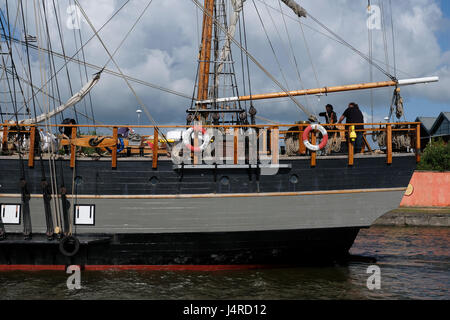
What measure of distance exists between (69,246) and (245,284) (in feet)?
14.4

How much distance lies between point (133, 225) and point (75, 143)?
247 centimetres

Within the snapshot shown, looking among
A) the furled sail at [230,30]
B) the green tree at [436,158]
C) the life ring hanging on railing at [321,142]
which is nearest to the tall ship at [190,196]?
the life ring hanging on railing at [321,142]

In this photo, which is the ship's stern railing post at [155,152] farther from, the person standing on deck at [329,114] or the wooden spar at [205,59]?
the wooden spar at [205,59]

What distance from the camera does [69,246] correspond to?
10836 millimetres

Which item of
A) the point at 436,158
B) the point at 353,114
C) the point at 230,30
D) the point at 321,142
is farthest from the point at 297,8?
the point at 436,158

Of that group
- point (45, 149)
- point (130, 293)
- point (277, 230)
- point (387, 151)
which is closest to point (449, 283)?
point (387, 151)

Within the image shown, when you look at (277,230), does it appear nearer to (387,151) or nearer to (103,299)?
(387,151)

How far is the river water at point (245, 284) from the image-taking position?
9758mm

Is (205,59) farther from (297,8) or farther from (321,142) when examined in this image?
(321,142)

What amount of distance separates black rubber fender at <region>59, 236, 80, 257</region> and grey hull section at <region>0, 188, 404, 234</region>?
1.26 ft

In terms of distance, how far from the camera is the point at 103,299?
945cm

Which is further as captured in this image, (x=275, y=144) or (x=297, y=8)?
(x=297, y=8)

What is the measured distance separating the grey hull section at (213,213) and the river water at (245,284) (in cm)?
118

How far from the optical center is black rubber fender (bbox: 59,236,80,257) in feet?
34.7
